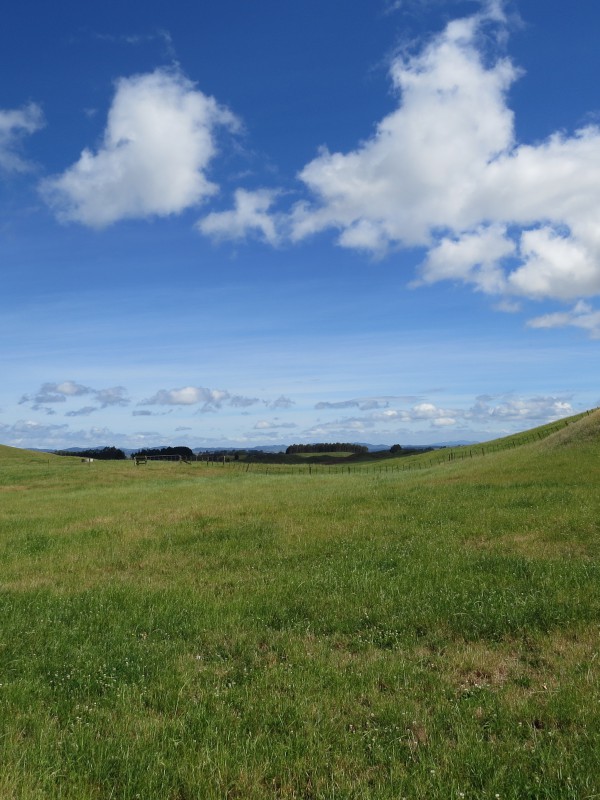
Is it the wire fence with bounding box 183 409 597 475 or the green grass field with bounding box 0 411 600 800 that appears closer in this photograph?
the green grass field with bounding box 0 411 600 800

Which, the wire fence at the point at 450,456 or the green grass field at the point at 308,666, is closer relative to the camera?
the green grass field at the point at 308,666

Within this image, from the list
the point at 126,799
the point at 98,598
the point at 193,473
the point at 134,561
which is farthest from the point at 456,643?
the point at 193,473

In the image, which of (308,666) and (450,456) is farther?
(450,456)

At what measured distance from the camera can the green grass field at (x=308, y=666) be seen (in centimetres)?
584

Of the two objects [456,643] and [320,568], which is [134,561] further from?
[456,643]

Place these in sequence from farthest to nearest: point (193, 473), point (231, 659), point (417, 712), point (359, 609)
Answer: point (193, 473)
point (359, 609)
point (231, 659)
point (417, 712)

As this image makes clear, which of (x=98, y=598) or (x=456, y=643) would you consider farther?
(x=98, y=598)

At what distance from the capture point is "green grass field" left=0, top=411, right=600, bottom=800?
19.1 ft

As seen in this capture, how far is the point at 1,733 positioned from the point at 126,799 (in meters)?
2.21

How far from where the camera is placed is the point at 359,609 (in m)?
11.0

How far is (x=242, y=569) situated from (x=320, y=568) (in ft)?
7.79

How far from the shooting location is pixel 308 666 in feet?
27.7

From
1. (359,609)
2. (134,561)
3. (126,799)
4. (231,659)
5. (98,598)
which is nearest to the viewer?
(126,799)

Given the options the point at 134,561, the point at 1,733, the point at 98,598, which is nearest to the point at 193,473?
the point at 134,561
